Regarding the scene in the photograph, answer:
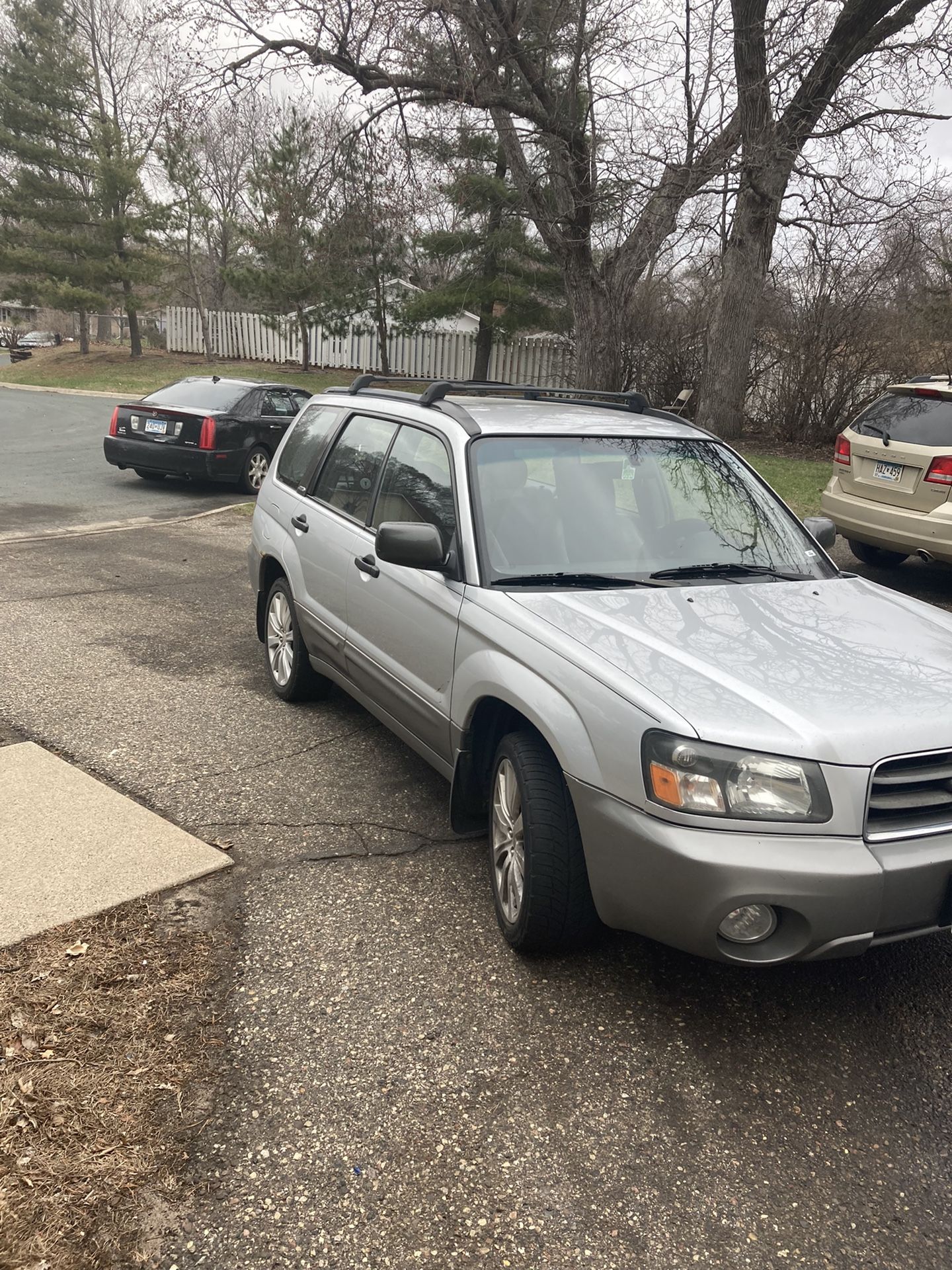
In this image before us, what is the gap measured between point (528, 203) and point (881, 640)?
12.6 meters

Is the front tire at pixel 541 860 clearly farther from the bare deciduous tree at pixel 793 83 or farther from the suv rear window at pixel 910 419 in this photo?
the bare deciduous tree at pixel 793 83

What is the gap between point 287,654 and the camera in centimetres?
549

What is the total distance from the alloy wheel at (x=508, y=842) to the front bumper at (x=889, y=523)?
215 inches

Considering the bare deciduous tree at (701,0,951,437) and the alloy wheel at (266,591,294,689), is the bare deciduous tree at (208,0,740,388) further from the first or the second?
the alloy wheel at (266,591,294,689)

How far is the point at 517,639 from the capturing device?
10.7ft

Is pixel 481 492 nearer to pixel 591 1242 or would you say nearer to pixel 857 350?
pixel 591 1242

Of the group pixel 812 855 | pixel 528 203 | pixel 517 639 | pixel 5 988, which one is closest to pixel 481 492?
pixel 517 639

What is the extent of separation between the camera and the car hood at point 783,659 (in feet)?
8.93

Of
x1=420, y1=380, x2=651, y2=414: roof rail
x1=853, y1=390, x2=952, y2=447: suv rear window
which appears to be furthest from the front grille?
x1=853, y1=390, x2=952, y2=447: suv rear window

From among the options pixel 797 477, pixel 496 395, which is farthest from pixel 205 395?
pixel 496 395

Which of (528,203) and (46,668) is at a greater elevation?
(528,203)

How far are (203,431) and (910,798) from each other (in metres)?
11.2

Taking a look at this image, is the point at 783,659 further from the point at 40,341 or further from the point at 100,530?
the point at 40,341

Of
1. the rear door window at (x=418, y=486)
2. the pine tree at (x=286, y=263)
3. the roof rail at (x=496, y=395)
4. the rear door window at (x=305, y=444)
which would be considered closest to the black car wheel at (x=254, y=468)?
the rear door window at (x=305, y=444)
